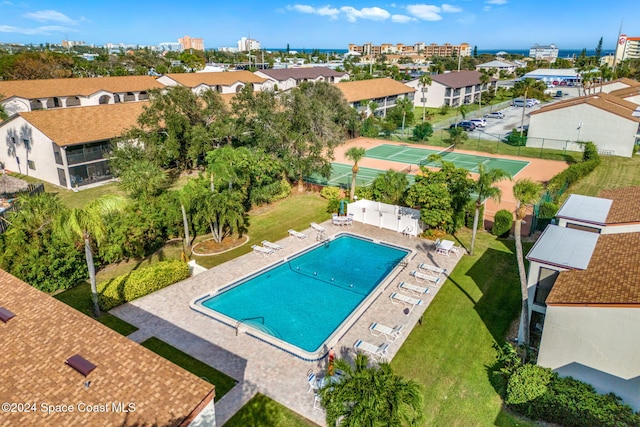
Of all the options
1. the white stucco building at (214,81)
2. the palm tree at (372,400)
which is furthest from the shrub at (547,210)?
the white stucco building at (214,81)

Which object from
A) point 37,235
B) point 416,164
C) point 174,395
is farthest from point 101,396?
point 416,164

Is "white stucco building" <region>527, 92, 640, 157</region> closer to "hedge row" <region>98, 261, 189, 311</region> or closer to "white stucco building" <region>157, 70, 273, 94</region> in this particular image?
"white stucco building" <region>157, 70, 273, 94</region>

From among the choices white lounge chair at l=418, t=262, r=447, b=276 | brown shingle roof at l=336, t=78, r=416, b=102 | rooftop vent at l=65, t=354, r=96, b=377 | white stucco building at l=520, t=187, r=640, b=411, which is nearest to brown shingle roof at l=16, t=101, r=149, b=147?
white lounge chair at l=418, t=262, r=447, b=276

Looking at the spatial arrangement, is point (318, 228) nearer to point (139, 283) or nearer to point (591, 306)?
point (139, 283)

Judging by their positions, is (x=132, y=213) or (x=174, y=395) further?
(x=132, y=213)

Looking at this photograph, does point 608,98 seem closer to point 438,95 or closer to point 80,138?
point 438,95

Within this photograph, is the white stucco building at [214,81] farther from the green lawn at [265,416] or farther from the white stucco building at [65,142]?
the green lawn at [265,416]
